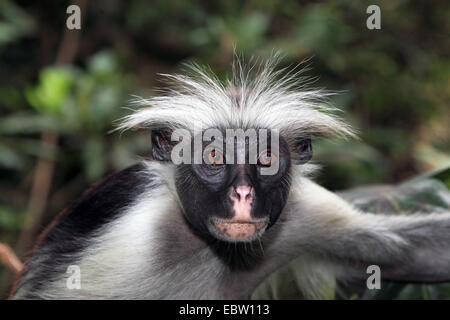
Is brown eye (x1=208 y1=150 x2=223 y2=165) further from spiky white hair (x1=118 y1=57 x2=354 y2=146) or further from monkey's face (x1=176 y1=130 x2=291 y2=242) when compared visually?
spiky white hair (x1=118 y1=57 x2=354 y2=146)

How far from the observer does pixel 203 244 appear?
11.6ft

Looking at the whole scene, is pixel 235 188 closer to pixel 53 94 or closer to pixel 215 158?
pixel 215 158

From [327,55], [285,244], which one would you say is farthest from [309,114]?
[327,55]

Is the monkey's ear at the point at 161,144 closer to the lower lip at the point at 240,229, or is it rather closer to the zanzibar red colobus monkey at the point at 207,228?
the zanzibar red colobus monkey at the point at 207,228

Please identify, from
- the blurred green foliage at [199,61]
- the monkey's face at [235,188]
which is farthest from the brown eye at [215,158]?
the blurred green foliage at [199,61]

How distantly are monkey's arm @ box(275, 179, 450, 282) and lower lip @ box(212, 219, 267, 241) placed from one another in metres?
0.97

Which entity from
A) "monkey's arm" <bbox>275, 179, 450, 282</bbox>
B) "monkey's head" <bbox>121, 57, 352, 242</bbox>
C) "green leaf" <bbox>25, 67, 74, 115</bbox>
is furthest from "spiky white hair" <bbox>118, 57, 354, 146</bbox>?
"green leaf" <bbox>25, 67, 74, 115</bbox>

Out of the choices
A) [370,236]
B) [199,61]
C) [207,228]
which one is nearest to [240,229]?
[207,228]

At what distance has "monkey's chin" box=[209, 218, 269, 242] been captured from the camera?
2.72 m

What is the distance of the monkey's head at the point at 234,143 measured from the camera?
9.18ft

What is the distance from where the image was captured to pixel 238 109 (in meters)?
3.41

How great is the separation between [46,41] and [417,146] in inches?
224

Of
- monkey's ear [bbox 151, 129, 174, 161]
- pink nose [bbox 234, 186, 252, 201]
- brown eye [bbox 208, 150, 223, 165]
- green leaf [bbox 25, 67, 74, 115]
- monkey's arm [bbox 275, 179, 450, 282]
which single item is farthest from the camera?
green leaf [bbox 25, 67, 74, 115]

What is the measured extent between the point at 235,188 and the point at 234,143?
336 mm
